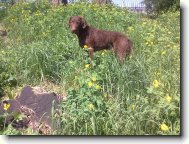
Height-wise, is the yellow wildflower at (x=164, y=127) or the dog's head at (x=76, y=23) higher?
the dog's head at (x=76, y=23)

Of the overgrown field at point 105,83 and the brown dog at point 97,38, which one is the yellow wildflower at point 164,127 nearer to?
the overgrown field at point 105,83

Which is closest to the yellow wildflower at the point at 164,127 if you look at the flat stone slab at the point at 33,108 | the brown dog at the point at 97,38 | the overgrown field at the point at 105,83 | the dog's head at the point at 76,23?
the overgrown field at the point at 105,83

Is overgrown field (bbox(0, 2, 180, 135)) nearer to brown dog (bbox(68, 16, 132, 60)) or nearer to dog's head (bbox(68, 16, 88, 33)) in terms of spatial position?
brown dog (bbox(68, 16, 132, 60))

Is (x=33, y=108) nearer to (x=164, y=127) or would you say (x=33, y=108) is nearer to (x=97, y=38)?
(x=164, y=127)

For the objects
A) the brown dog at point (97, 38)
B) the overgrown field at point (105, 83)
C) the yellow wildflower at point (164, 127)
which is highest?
the brown dog at point (97, 38)

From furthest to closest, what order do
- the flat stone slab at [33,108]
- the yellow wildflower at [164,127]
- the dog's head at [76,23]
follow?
the dog's head at [76,23], the flat stone slab at [33,108], the yellow wildflower at [164,127]

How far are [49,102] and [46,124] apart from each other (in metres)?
0.35

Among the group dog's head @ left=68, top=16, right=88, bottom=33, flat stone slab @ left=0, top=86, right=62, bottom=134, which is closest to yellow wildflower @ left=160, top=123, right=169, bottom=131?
flat stone slab @ left=0, top=86, right=62, bottom=134

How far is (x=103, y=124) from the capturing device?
13.2 ft

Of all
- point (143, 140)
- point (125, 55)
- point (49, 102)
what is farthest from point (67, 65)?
point (143, 140)

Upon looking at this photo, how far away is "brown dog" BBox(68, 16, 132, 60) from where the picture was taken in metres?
6.98

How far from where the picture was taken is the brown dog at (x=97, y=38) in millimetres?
6977

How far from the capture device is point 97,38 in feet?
23.4

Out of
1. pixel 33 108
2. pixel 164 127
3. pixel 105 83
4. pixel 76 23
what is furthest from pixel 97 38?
pixel 164 127
